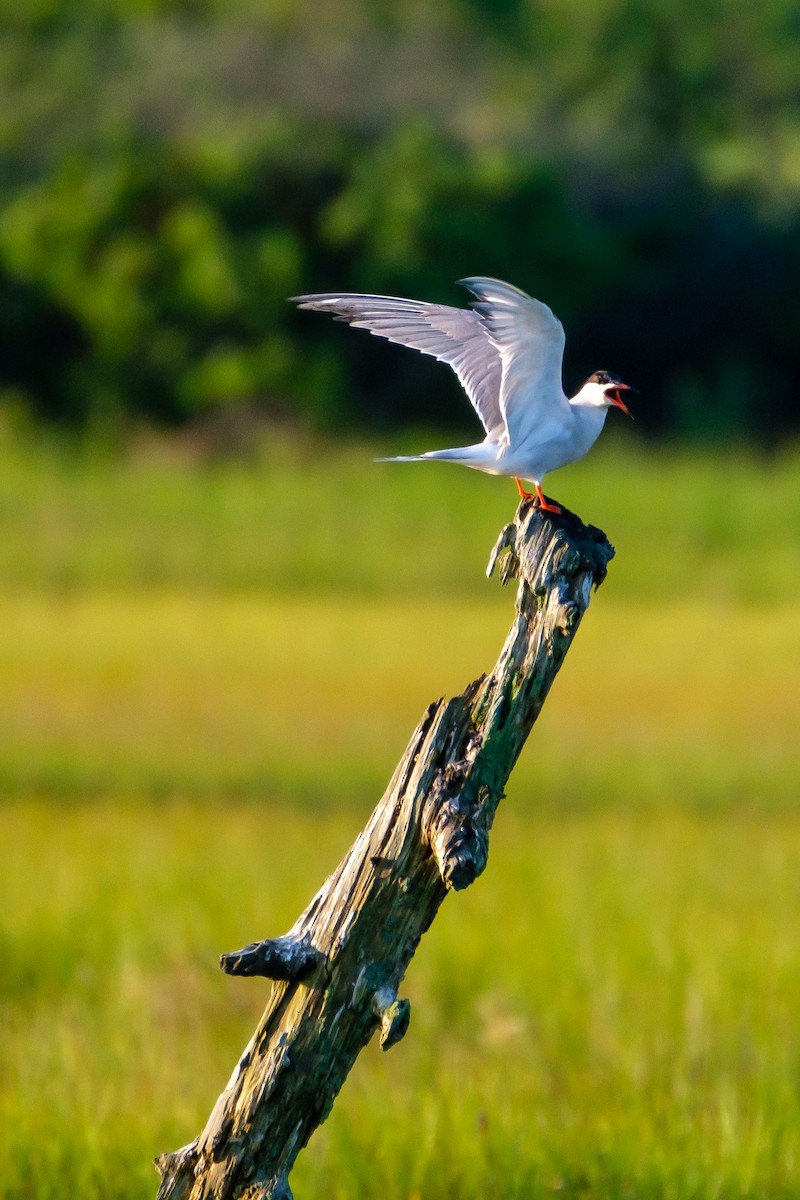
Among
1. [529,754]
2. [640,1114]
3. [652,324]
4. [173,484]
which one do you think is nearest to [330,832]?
[529,754]

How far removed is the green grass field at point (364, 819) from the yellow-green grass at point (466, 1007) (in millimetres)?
12

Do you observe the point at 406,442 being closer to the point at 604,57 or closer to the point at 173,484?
the point at 173,484

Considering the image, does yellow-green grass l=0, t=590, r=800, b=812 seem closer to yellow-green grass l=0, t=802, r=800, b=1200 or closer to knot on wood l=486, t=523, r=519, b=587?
yellow-green grass l=0, t=802, r=800, b=1200

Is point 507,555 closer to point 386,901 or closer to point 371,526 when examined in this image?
point 386,901

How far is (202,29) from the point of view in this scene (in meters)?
27.4

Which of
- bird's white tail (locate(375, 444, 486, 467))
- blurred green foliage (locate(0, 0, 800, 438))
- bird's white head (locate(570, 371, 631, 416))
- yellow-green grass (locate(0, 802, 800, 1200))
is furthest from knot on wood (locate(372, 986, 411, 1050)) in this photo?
blurred green foliage (locate(0, 0, 800, 438))

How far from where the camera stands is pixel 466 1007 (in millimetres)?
5129

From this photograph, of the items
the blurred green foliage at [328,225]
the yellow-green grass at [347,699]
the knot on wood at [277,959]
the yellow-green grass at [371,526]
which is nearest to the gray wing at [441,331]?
the knot on wood at [277,959]

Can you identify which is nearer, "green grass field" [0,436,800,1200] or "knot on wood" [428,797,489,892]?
"knot on wood" [428,797,489,892]

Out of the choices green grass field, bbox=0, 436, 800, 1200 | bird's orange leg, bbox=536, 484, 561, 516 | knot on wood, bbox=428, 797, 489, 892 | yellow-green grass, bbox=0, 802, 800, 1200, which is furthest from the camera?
green grass field, bbox=0, 436, 800, 1200

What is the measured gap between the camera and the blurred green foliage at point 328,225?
2128 centimetres

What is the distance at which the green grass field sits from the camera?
147 inches

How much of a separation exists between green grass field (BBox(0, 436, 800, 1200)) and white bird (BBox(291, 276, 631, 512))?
4.53 feet

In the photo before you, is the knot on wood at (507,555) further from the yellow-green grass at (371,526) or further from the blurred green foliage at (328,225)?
the blurred green foliage at (328,225)
